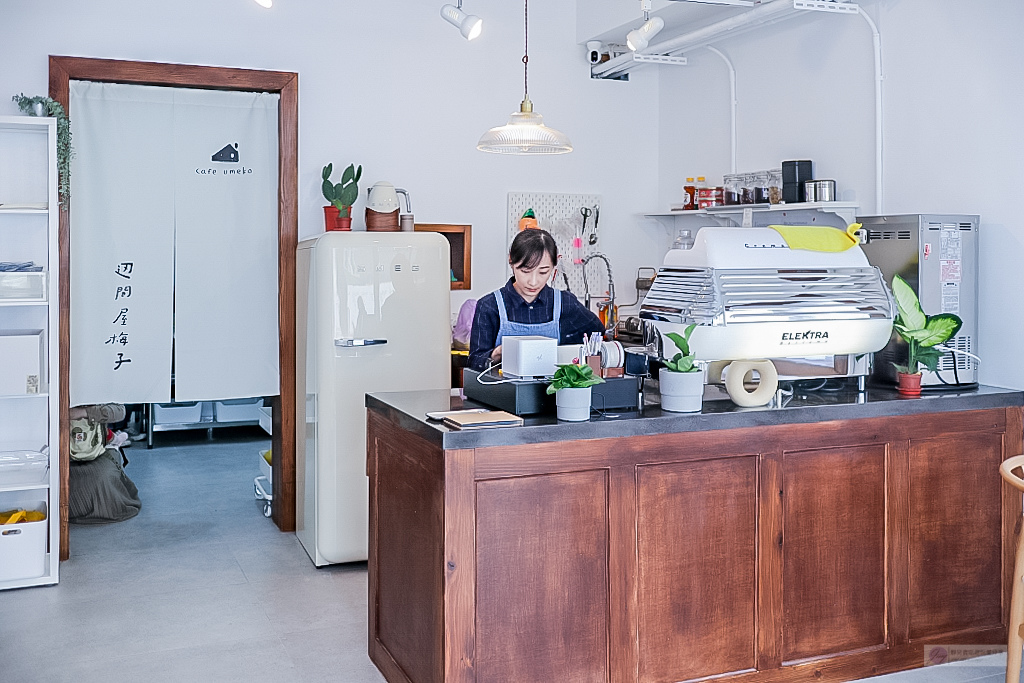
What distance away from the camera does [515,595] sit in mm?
2637

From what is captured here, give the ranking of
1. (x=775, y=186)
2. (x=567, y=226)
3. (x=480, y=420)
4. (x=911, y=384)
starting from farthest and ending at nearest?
(x=567, y=226)
(x=775, y=186)
(x=911, y=384)
(x=480, y=420)

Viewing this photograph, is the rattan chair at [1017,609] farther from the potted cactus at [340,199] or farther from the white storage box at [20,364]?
the white storage box at [20,364]

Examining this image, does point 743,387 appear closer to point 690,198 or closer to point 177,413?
point 690,198

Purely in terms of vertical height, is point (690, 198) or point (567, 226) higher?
point (690, 198)

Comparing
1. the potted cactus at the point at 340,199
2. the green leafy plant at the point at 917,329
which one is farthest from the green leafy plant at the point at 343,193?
the green leafy plant at the point at 917,329

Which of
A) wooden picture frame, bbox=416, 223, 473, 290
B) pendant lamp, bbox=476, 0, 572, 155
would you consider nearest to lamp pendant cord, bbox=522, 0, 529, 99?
wooden picture frame, bbox=416, 223, 473, 290

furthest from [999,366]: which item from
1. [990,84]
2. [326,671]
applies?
[326,671]

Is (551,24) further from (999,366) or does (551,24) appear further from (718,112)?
(999,366)

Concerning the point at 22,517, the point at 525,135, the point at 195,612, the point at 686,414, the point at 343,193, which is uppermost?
the point at 525,135

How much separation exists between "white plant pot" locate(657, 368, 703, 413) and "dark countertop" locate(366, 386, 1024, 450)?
1.7 inches

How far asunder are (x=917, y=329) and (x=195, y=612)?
9.74 ft

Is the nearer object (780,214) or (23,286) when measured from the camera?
(23,286)

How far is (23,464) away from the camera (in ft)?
14.5

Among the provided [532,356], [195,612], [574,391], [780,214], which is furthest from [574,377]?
[780,214]
